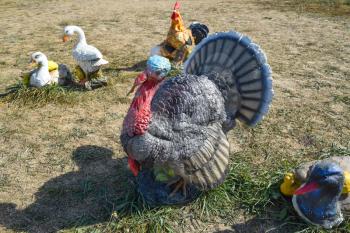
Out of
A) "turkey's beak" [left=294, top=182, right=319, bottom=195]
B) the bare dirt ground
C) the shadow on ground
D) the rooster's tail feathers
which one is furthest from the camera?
the bare dirt ground

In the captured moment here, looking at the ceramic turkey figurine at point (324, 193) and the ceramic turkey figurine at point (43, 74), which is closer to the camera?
the ceramic turkey figurine at point (324, 193)

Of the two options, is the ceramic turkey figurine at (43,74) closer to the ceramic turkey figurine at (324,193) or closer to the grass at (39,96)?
the grass at (39,96)

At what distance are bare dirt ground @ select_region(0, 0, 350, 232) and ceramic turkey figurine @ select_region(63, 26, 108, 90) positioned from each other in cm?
19

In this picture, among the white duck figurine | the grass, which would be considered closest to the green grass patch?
the grass

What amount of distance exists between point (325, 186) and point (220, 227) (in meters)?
1.09

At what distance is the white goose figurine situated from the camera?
6074mm

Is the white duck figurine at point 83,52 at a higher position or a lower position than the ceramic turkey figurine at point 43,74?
higher

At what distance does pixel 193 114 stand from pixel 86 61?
299cm

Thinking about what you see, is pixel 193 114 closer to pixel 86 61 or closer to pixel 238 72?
pixel 238 72

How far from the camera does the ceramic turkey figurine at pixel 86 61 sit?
242 inches

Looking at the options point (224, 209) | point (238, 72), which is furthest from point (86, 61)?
point (224, 209)

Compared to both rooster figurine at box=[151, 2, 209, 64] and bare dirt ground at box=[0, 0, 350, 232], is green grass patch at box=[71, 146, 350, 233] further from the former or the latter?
rooster figurine at box=[151, 2, 209, 64]

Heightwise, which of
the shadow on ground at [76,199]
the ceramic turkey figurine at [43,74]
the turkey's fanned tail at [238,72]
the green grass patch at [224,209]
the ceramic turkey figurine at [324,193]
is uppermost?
the turkey's fanned tail at [238,72]

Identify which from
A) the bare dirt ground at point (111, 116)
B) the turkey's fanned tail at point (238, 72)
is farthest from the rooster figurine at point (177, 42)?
the turkey's fanned tail at point (238, 72)
